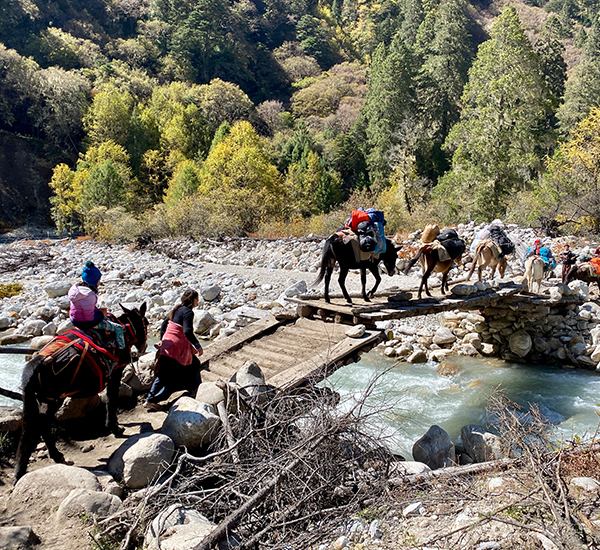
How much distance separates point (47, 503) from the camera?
312 cm

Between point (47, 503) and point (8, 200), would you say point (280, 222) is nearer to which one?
point (47, 503)

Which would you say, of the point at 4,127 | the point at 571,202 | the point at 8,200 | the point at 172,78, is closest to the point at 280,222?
the point at 571,202

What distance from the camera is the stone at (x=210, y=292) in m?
12.3

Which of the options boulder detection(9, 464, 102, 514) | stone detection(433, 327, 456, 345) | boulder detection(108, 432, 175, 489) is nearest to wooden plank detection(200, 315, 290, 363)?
boulder detection(108, 432, 175, 489)

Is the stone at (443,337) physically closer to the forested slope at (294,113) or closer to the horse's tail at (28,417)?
the horse's tail at (28,417)

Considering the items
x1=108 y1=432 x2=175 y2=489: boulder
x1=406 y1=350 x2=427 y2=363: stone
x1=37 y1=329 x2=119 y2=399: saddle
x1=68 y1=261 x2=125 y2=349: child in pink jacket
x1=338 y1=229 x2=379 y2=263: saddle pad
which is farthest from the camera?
x1=406 y1=350 x2=427 y2=363: stone

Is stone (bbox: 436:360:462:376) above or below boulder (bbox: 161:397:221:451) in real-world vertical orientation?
below

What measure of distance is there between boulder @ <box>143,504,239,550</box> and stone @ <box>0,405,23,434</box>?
1930 millimetres

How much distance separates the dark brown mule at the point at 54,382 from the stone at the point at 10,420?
0.37m

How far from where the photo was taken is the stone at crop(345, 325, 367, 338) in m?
5.96

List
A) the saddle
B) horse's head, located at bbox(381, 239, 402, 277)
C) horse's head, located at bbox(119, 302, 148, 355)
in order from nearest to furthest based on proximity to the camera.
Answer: the saddle < horse's head, located at bbox(119, 302, 148, 355) < horse's head, located at bbox(381, 239, 402, 277)

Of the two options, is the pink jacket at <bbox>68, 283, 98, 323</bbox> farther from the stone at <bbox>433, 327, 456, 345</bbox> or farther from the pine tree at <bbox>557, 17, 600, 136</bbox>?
the pine tree at <bbox>557, 17, 600, 136</bbox>

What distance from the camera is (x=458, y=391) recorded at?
792 centimetres

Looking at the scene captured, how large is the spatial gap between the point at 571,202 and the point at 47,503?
1893 centimetres
